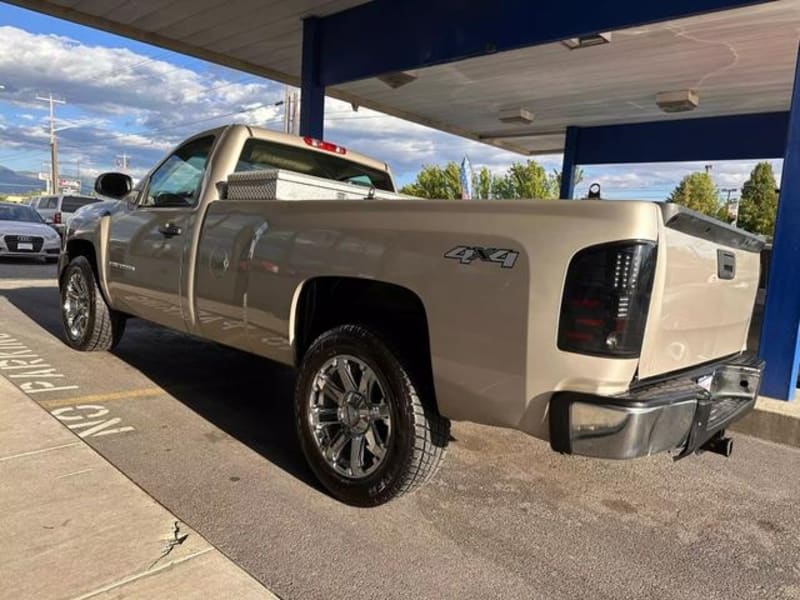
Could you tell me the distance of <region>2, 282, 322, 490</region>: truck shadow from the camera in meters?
4.05

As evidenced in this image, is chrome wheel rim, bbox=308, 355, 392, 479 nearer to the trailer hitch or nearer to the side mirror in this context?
the trailer hitch

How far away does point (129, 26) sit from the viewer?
999 centimetres

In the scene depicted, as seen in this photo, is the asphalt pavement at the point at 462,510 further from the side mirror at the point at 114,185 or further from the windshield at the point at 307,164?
the windshield at the point at 307,164

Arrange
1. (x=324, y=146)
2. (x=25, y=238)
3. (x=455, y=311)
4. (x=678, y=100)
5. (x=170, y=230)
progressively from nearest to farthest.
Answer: (x=455, y=311), (x=170, y=230), (x=324, y=146), (x=678, y=100), (x=25, y=238)

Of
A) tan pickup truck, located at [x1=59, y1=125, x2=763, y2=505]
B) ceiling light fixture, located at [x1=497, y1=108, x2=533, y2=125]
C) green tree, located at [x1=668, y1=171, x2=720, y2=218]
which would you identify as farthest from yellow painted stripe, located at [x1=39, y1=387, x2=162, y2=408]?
green tree, located at [x1=668, y1=171, x2=720, y2=218]

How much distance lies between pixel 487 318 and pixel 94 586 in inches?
73.0

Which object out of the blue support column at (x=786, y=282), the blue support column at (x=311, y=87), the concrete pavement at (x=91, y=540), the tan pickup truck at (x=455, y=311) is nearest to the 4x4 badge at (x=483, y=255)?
the tan pickup truck at (x=455, y=311)

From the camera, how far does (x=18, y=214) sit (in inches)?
625

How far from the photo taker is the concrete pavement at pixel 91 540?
2379 mm

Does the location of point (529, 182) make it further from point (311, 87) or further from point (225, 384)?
point (225, 384)

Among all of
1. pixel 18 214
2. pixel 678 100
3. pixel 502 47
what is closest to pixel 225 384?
pixel 502 47

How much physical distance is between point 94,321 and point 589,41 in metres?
7.00

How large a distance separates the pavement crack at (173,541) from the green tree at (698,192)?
4979 centimetres

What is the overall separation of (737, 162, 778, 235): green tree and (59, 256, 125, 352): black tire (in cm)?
4145
